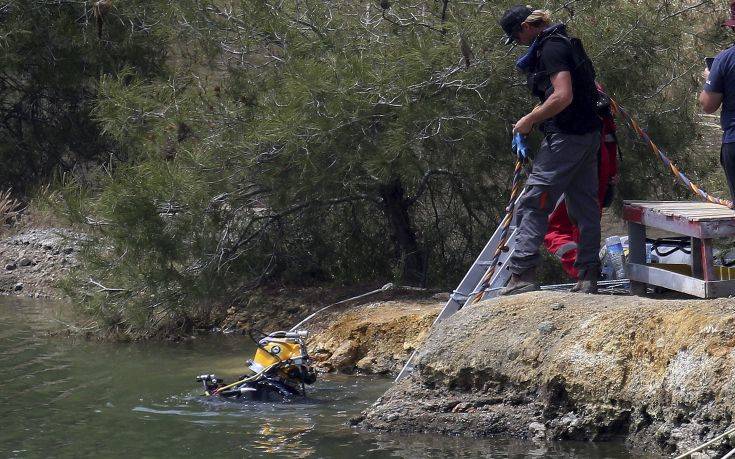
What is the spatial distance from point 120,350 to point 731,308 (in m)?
6.12

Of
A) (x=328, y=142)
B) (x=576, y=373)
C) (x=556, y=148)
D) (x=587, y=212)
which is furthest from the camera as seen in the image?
(x=328, y=142)

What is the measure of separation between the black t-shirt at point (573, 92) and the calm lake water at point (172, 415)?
209 centimetres

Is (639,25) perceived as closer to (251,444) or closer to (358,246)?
(358,246)

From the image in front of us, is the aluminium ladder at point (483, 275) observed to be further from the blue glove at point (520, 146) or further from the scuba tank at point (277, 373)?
the scuba tank at point (277, 373)

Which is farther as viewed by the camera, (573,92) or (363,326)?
(363,326)

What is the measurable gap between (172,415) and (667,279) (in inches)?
130

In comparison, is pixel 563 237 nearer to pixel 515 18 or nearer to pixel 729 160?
pixel 729 160

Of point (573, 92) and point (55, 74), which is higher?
point (55, 74)

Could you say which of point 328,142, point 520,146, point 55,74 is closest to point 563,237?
point 520,146

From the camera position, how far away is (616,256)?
906 centimetres

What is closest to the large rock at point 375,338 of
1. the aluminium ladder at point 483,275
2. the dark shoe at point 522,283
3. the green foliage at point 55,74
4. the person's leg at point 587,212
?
the aluminium ladder at point 483,275

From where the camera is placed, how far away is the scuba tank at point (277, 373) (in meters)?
7.88

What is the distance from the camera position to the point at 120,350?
1057 cm

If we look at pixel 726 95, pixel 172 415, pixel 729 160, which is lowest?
pixel 172 415
